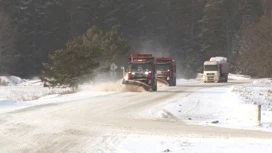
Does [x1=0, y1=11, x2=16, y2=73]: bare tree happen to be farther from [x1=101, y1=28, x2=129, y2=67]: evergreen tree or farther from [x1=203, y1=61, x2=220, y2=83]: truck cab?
[x1=203, y1=61, x2=220, y2=83]: truck cab

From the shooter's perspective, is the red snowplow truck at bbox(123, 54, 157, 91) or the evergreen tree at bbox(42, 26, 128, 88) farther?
the evergreen tree at bbox(42, 26, 128, 88)

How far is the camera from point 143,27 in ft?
296

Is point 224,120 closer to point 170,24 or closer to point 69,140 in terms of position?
point 69,140

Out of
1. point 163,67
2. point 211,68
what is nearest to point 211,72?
point 211,68

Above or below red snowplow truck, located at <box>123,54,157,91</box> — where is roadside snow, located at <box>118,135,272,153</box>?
below

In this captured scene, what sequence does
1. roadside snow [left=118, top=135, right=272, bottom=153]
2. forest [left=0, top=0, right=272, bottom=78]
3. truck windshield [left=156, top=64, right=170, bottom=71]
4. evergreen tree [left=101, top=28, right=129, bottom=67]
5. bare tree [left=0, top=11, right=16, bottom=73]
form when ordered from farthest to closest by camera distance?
forest [left=0, top=0, right=272, bottom=78] → bare tree [left=0, top=11, right=16, bottom=73] → evergreen tree [left=101, top=28, right=129, bottom=67] → truck windshield [left=156, top=64, right=170, bottom=71] → roadside snow [left=118, top=135, right=272, bottom=153]

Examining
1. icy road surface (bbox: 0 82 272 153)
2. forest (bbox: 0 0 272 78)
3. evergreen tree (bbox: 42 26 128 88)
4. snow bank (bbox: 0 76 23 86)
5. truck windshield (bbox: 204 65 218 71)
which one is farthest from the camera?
forest (bbox: 0 0 272 78)

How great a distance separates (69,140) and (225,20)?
278 ft

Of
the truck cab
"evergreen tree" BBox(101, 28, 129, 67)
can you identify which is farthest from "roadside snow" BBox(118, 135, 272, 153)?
the truck cab

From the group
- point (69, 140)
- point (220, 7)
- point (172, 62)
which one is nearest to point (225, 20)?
point (220, 7)

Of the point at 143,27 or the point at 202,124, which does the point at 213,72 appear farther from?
the point at 202,124

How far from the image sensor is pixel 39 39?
249 ft

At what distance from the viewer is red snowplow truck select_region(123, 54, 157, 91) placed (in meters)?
32.8

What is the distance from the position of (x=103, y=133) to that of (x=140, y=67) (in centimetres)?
1982
